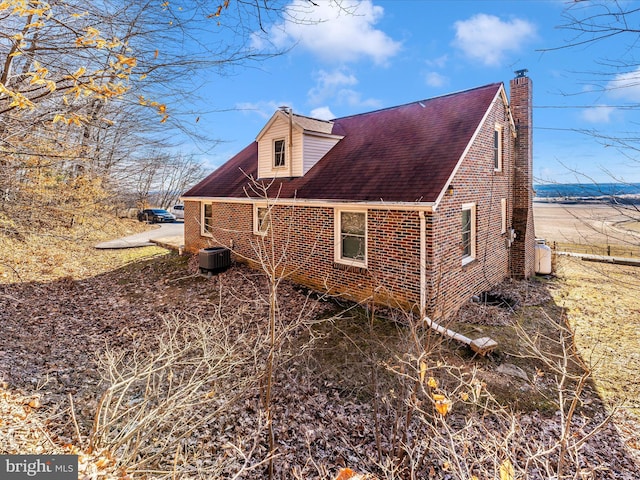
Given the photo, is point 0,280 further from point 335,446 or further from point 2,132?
point 335,446

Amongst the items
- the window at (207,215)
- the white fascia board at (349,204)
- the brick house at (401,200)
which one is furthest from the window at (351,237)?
the window at (207,215)

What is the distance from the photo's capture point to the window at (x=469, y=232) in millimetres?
10062

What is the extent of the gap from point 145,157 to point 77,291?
5.89 metres

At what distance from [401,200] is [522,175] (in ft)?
23.9

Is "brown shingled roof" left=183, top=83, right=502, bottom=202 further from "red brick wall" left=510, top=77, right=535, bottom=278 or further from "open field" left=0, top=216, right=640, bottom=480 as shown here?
"open field" left=0, top=216, right=640, bottom=480

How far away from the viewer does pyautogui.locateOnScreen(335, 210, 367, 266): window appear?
9.46 m

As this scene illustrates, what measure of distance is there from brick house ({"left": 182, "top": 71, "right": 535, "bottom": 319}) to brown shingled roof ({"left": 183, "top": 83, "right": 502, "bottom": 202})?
5 cm

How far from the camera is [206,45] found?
399 cm

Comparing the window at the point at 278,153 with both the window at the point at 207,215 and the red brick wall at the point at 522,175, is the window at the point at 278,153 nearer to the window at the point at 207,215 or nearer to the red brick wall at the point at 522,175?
the window at the point at 207,215

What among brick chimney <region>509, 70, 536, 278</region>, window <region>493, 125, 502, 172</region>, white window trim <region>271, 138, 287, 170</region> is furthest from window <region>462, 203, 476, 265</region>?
white window trim <region>271, 138, 287, 170</region>

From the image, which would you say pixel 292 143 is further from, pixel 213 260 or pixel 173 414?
pixel 173 414

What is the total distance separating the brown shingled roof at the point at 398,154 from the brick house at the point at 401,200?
5cm

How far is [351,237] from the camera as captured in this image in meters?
9.75

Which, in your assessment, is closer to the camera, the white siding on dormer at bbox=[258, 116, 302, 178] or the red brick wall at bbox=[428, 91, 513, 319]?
the red brick wall at bbox=[428, 91, 513, 319]
